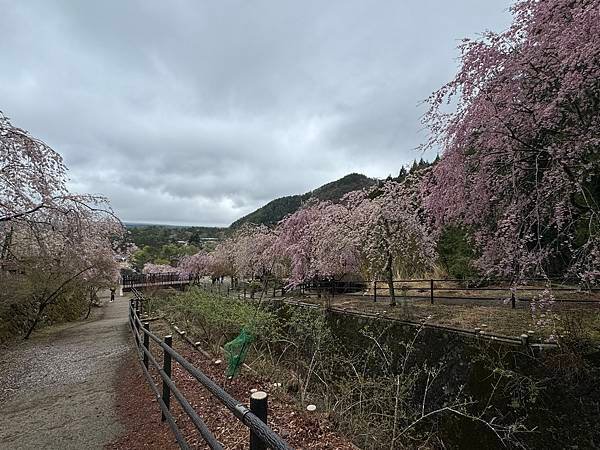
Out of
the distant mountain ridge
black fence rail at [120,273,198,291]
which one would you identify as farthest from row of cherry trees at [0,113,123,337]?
the distant mountain ridge

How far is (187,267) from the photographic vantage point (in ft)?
125

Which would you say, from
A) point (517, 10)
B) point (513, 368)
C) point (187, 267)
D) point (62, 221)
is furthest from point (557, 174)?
point (187, 267)

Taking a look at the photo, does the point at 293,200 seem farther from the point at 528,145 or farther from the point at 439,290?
the point at 528,145

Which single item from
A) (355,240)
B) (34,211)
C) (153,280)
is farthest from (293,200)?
(34,211)

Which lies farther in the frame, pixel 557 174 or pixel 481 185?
pixel 481 185

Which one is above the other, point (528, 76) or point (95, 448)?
point (528, 76)

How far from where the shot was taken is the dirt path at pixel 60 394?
375cm

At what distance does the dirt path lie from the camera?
3752mm

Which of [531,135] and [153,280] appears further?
[153,280]

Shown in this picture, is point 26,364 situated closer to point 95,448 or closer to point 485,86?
point 95,448

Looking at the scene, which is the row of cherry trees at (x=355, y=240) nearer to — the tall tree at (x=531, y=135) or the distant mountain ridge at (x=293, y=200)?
the tall tree at (x=531, y=135)

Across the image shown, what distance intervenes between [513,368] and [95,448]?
6100mm

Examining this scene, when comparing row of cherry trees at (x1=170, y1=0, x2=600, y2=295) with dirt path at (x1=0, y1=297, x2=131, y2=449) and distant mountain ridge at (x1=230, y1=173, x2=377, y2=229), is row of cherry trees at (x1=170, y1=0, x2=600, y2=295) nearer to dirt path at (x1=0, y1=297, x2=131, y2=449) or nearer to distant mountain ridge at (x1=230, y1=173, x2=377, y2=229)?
dirt path at (x1=0, y1=297, x2=131, y2=449)

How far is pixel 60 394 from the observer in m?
5.27
